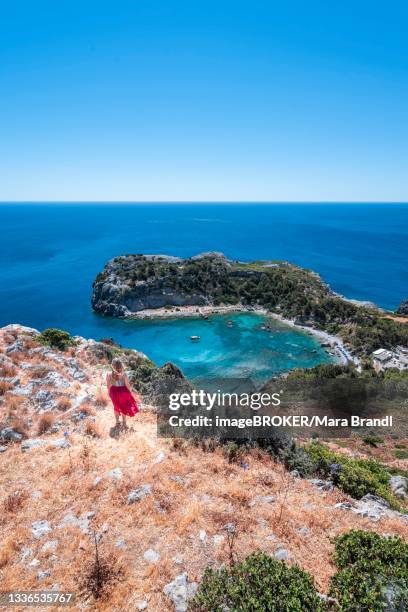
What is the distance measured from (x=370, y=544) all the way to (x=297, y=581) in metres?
2.29

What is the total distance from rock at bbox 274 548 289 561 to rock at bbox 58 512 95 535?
13.7 ft

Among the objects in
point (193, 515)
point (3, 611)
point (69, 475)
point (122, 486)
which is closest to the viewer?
point (3, 611)

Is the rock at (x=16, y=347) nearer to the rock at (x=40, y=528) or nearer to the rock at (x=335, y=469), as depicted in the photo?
the rock at (x=40, y=528)

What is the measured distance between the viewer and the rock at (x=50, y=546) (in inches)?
281

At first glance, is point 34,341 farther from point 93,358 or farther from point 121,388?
point 121,388

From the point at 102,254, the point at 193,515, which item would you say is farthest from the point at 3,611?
the point at 102,254

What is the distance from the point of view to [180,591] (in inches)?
245

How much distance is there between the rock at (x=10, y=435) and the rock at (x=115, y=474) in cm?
391

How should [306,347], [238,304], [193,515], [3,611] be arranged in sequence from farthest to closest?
[238,304] → [306,347] → [193,515] → [3,611]

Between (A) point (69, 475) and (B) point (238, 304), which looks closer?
(A) point (69, 475)

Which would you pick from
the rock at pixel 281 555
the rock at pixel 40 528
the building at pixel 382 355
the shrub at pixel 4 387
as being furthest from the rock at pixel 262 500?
the building at pixel 382 355

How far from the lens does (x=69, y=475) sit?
9.37 meters

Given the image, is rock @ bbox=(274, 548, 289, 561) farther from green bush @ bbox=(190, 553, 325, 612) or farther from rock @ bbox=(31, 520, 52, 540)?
rock @ bbox=(31, 520, 52, 540)

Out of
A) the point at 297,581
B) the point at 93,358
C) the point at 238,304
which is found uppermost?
the point at 297,581
